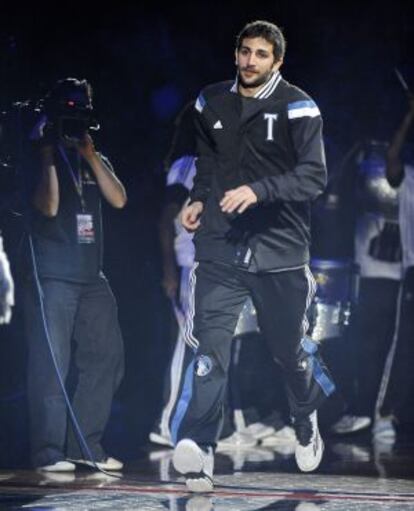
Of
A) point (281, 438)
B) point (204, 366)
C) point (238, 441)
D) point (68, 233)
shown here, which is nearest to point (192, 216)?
point (204, 366)

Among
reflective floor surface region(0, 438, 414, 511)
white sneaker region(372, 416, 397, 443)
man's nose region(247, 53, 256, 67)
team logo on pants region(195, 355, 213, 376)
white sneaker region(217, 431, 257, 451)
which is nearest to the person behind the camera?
reflective floor surface region(0, 438, 414, 511)

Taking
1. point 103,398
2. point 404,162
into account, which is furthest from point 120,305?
point 404,162

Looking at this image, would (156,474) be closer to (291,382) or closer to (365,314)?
(291,382)

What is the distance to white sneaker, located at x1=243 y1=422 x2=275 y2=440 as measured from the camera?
27.5 feet

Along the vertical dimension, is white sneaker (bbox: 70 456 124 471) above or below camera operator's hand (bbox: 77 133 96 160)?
Result: below

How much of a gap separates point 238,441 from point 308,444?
5.19 feet

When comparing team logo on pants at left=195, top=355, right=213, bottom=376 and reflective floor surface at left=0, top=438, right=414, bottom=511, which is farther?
team logo on pants at left=195, top=355, right=213, bottom=376

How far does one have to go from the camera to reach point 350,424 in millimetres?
8781

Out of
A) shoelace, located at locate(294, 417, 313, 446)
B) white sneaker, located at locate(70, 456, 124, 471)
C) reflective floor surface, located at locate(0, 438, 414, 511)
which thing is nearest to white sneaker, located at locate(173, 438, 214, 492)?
reflective floor surface, located at locate(0, 438, 414, 511)

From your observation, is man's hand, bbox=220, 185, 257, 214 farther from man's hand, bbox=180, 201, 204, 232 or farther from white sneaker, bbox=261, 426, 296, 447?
white sneaker, bbox=261, 426, 296, 447

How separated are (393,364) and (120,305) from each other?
1.83 m

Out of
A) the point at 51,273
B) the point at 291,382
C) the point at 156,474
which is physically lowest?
the point at 156,474

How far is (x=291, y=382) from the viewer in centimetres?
661

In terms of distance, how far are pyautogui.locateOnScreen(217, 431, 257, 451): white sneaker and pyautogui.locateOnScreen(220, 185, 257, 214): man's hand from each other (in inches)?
103
